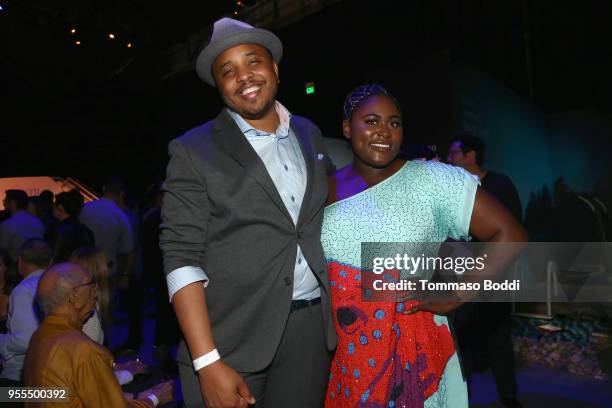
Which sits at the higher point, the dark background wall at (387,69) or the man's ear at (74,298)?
the dark background wall at (387,69)

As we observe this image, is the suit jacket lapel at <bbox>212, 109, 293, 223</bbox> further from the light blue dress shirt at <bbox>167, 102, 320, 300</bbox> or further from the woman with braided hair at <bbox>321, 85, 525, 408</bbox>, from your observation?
the woman with braided hair at <bbox>321, 85, 525, 408</bbox>

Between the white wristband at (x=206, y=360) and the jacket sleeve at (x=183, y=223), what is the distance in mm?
194

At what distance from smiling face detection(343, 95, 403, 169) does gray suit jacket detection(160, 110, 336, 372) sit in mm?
477

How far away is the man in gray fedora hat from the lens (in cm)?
133

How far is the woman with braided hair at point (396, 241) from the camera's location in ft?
5.39

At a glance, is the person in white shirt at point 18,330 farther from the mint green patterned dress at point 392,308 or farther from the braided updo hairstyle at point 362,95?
the braided updo hairstyle at point 362,95

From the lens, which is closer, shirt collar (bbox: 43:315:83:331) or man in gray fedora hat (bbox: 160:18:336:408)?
man in gray fedora hat (bbox: 160:18:336:408)

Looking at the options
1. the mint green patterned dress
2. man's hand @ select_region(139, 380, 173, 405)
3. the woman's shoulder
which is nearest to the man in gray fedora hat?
the mint green patterned dress

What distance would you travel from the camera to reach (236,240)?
4.57 ft

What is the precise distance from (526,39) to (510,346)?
401cm

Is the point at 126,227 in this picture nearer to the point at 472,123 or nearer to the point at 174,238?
the point at 472,123

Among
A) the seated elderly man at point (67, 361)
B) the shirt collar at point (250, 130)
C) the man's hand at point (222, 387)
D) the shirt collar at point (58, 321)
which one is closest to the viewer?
the man's hand at point (222, 387)

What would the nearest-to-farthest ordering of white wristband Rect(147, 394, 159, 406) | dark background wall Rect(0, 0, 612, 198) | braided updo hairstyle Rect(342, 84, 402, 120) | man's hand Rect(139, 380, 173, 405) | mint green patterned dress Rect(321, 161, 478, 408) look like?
1. mint green patterned dress Rect(321, 161, 478, 408)
2. braided updo hairstyle Rect(342, 84, 402, 120)
3. white wristband Rect(147, 394, 159, 406)
4. man's hand Rect(139, 380, 173, 405)
5. dark background wall Rect(0, 0, 612, 198)

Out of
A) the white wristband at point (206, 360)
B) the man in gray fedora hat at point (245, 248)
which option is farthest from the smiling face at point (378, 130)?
the white wristband at point (206, 360)
